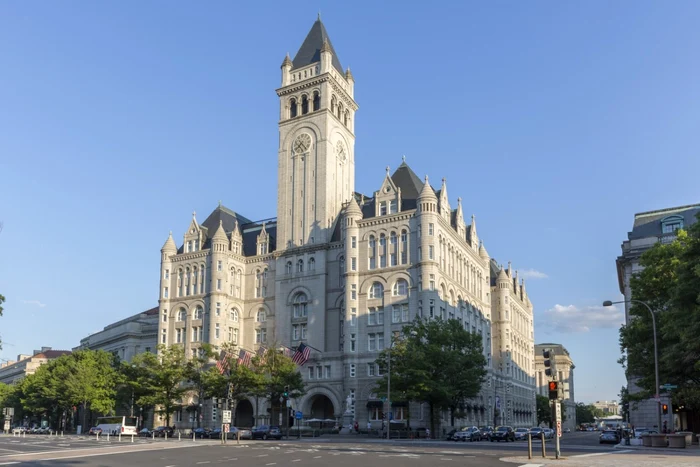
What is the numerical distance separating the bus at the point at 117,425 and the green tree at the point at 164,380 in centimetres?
365

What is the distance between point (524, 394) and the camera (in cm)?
12988

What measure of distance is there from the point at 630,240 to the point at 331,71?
46.7 metres

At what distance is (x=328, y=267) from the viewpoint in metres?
90.9

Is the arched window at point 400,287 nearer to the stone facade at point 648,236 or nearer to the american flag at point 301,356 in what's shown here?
the american flag at point 301,356

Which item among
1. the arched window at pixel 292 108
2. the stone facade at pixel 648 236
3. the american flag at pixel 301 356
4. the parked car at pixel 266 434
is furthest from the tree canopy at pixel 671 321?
the arched window at pixel 292 108

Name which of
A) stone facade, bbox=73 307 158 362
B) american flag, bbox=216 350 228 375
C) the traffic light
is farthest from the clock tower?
the traffic light

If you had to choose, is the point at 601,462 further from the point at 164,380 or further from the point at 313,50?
the point at 313,50

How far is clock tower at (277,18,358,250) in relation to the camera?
93.9m

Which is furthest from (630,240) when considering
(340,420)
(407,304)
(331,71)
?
(331,71)

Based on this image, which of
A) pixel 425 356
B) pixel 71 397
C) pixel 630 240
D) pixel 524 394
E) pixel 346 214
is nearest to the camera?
pixel 425 356

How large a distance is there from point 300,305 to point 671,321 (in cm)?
5622

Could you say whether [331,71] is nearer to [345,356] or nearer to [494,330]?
[345,356]

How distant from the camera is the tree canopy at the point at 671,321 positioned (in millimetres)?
39781

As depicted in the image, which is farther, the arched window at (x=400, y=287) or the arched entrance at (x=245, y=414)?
the arched entrance at (x=245, y=414)
